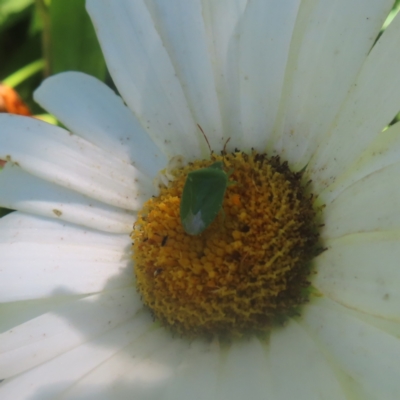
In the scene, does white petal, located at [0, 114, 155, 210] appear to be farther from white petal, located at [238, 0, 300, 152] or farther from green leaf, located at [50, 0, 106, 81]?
green leaf, located at [50, 0, 106, 81]

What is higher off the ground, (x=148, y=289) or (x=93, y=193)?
(x=93, y=193)

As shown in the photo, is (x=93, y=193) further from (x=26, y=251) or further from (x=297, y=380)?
(x=297, y=380)

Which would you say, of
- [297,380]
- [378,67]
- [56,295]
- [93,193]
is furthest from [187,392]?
[378,67]

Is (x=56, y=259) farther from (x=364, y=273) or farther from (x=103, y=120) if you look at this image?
(x=364, y=273)

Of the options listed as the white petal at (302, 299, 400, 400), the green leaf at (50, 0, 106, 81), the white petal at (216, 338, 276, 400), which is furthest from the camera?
the green leaf at (50, 0, 106, 81)

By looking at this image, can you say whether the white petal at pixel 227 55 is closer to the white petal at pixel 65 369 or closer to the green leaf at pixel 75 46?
the white petal at pixel 65 369

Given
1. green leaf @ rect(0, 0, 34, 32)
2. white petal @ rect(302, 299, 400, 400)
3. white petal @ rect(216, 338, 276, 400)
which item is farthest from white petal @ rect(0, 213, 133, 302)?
green leaf @ rect(0, 0, 34, 32)

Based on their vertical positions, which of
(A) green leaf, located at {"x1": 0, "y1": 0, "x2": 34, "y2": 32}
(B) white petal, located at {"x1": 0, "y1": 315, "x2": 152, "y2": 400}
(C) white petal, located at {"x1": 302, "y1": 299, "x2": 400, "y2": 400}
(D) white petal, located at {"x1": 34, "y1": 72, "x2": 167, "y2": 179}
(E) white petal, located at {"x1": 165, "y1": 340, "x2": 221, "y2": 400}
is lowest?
(B) white petal, located at {"x1": 0, "y1": 315, "x2": 152, "y2": 400}
